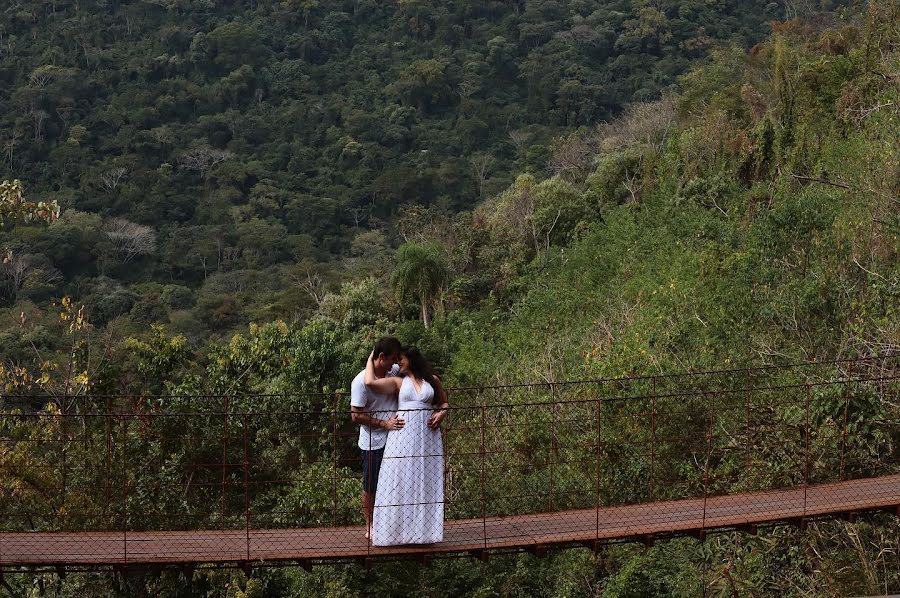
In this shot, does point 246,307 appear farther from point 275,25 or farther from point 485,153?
point 275,25

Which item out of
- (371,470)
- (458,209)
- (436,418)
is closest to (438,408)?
(436,418)

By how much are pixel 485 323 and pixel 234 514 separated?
336 inches

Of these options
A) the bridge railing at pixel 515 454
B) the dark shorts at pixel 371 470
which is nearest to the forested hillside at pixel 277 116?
the bridge railing at pixel 515 454

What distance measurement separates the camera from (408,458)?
513cm

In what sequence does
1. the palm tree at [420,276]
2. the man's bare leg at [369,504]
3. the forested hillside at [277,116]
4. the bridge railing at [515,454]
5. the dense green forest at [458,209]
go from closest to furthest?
the man's bare leg at [369,504], the bridge railing at [515,454], the dense green forest at [458,209], the palm tree at [420,276], the forested hillside at [277,116]

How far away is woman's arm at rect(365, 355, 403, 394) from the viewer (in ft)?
16.8

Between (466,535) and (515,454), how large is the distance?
14.7ft

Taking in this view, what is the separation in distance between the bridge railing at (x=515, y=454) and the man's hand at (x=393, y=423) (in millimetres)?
1895

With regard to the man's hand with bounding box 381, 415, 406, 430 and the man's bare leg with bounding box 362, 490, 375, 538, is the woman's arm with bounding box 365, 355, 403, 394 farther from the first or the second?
the man's bare leg with bounding box 362, 490, 375, 538

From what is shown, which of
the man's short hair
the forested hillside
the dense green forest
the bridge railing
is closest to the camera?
the man's short hair

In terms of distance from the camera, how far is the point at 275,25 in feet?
144

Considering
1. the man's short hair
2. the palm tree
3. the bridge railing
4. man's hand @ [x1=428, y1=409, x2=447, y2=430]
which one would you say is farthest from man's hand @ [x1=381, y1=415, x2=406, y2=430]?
the palm tree

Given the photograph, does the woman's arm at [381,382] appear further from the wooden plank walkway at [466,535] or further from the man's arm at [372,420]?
the wooden plank walkway at [466,535]

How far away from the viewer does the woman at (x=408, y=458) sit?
16.8 ft
